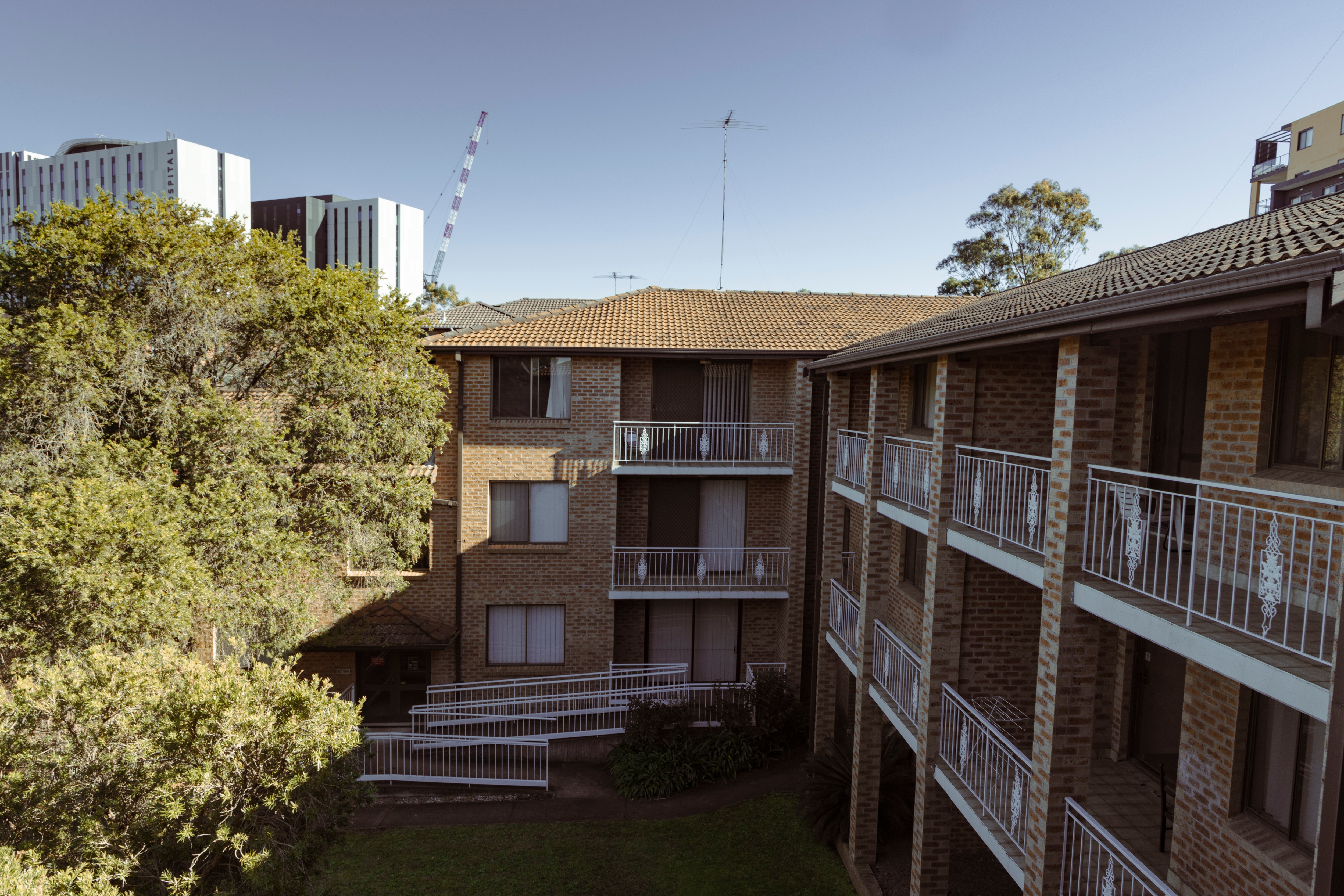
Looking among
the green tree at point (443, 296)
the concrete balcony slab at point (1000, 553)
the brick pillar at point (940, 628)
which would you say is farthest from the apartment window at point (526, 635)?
the green tree at point (443, 296)

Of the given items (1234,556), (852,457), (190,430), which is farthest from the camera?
(852,457)

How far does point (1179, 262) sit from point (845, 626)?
322 inches

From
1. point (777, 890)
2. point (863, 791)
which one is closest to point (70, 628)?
point (777, 890)

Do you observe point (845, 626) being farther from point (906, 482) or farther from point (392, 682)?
point (392, 682)

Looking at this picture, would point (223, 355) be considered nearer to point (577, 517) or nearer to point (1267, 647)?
point (577, 517)

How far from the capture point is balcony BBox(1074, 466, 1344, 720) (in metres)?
4.54

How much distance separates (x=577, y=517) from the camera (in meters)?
17.0

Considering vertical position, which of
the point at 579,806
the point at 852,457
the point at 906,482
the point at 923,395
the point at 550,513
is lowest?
the point at 579,806

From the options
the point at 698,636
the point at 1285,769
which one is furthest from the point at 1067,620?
the point at 698,636

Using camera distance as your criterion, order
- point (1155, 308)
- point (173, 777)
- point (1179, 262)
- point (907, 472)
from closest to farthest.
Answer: point (1155, 308)
point (1179, 262)
point (173, 777)
point (907, 472)

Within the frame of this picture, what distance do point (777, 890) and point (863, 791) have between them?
192 centimetres

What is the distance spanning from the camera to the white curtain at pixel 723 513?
58.9 feet

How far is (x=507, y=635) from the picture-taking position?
1725 centimetres

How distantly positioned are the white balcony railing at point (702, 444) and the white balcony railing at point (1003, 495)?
6.92 meters
